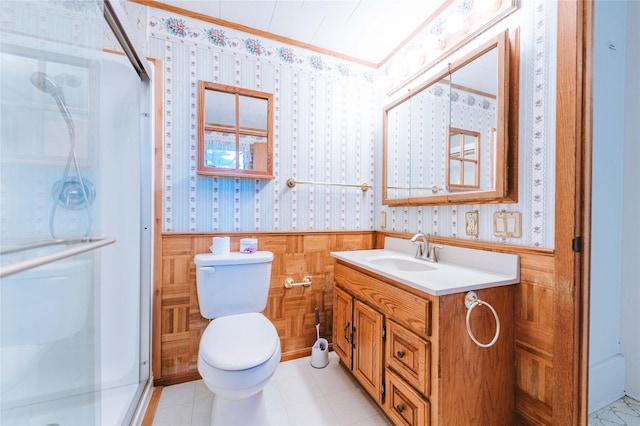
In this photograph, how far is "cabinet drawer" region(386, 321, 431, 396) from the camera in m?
0.96

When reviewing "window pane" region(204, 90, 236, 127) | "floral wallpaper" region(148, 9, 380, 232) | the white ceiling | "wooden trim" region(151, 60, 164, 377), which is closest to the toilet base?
"wooden trim" region(151, 60, 164, 377)

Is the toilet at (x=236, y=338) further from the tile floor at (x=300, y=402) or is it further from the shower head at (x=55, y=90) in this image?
the shower head at (x=55, y=90)

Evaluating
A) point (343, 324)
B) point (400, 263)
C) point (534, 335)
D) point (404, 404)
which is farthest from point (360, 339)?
point (534, 335)

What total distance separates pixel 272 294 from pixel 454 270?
3.68ft

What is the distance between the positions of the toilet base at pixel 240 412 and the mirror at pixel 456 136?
1.38m

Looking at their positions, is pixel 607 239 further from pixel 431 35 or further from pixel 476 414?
pixel 431 35

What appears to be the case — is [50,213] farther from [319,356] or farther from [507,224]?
[507,224]

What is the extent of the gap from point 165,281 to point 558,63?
213cm

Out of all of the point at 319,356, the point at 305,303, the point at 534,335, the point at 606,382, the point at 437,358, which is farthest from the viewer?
the point at 305,303

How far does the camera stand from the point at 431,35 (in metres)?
1.51

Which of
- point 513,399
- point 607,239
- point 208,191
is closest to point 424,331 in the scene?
point 513,399

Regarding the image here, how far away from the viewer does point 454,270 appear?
4.04ft

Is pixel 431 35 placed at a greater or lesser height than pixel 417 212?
greater

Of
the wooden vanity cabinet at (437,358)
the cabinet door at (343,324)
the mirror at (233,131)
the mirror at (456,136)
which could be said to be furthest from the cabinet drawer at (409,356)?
the mirror at (233,131)
